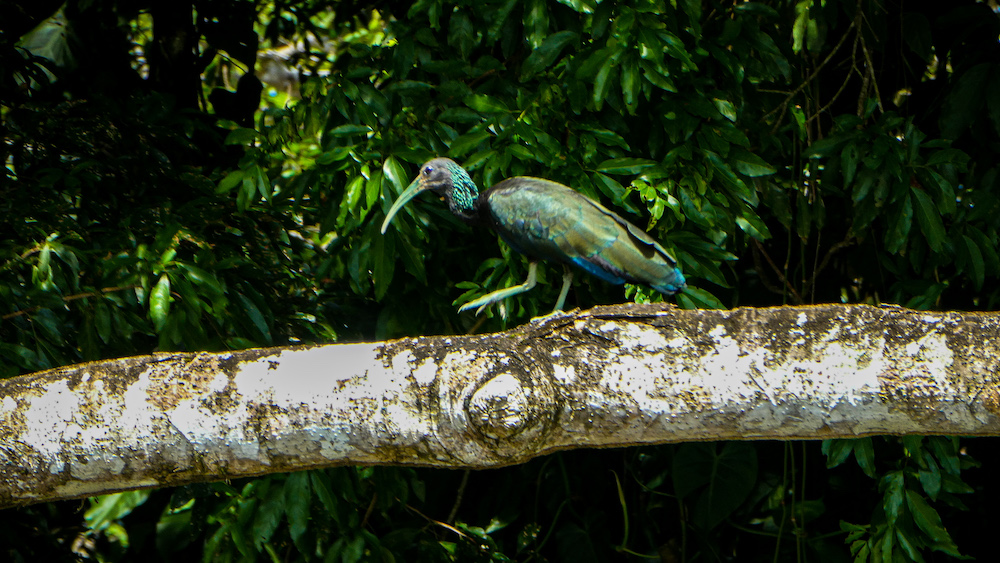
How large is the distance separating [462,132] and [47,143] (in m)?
→ 1.43

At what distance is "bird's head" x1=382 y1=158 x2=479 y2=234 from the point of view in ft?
10.0

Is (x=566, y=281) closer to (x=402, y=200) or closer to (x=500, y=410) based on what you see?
(x=402, y=200)

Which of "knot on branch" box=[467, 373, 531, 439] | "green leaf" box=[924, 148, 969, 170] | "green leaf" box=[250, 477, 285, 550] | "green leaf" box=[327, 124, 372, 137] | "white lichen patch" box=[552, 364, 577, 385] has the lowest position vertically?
"green leaf" box=[250, 477, 285, 550]

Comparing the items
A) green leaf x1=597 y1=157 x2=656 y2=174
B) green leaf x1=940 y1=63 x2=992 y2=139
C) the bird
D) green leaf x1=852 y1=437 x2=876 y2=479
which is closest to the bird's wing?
the bird

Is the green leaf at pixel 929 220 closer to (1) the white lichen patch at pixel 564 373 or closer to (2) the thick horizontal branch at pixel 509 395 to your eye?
(2) the thick horizontal branch at pixel 509 395

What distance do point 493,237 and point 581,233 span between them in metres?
0.90

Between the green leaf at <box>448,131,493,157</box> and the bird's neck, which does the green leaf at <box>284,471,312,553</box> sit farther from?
the green leaf at <box>448,131,493,157</box>

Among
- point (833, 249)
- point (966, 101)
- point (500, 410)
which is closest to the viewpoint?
point (500, 410)

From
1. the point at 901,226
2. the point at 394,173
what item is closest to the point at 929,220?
the point at 901,226

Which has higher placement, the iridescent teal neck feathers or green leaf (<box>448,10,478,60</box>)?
green leaf (<box>448,10,478,60</box>)

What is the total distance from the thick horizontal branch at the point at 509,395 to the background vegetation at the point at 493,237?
3.89 feet

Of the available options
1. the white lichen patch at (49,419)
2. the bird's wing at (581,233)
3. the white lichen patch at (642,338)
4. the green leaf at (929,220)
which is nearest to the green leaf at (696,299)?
the bird's wing at (581,233)

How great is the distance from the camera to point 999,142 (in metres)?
3.54

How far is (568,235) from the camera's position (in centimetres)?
291
